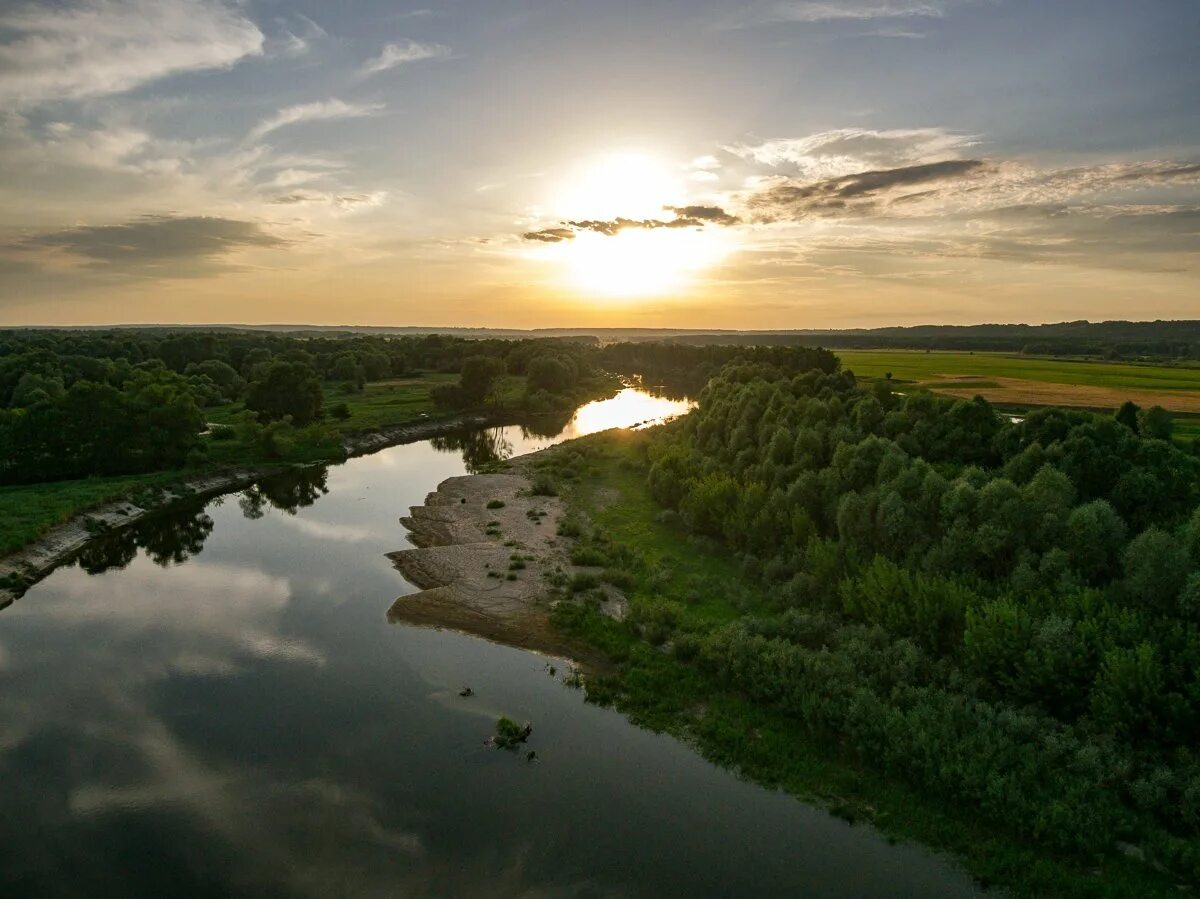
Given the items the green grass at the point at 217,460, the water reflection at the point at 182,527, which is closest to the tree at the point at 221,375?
the green grass at the point at 217,460

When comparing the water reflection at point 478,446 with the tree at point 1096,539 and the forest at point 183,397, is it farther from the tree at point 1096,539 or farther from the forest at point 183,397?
the tree at point 1096,539

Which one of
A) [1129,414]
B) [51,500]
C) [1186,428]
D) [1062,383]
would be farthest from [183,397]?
[1062,383]

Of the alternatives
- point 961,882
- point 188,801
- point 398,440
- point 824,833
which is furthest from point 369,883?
point 398,440

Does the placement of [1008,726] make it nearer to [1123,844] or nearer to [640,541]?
[1123,844]

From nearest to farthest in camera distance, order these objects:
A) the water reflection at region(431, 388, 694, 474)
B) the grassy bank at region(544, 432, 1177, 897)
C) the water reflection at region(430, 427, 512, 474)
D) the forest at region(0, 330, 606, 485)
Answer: the grassy bank at region(544, 432, 1177, 897)
the forest at region(0, 330, 606, 485)
the water reflection at region(430, 427, 512, 474)
the water reflection at region(431, 388, 694, 474)

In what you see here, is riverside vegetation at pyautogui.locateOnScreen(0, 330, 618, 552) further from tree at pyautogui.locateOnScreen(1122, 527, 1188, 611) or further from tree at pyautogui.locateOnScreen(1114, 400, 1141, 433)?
tree at pyautogui.locateOnScreen(1114, 400, 1141, 433)

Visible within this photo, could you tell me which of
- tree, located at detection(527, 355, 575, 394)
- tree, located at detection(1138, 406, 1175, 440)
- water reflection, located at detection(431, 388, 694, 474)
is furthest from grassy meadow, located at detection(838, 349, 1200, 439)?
tree, located at detection(527, 355, 575, 394)

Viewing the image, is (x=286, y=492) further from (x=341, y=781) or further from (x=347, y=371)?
(x=347, y=371)
